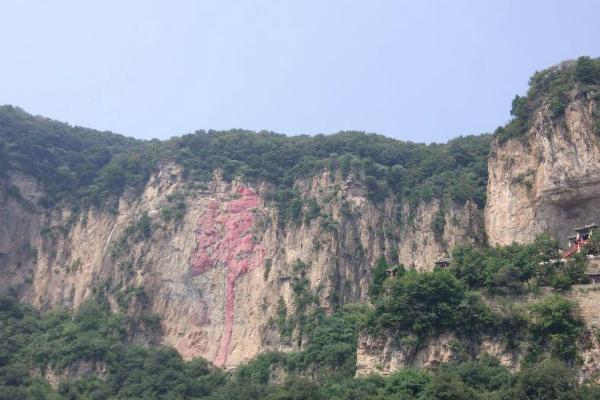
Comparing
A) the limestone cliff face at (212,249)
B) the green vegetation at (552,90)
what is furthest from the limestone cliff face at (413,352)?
the green vegetation at (552,90)

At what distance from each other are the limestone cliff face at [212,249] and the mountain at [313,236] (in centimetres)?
8

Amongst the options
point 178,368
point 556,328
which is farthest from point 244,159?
point 556,328

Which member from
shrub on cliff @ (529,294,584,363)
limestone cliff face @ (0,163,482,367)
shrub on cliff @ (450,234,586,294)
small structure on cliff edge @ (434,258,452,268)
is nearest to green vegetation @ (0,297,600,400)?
shrub on cliff @ (529,294,584,363)

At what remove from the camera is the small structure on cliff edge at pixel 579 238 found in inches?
1208

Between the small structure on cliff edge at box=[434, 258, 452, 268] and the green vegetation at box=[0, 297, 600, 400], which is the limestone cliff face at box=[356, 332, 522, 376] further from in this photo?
the small structure on cliff edge at box=[434, 258, 452, 268]

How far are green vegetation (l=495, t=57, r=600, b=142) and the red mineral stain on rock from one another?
14.3m

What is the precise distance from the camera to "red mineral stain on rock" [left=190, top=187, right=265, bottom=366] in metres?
42.0

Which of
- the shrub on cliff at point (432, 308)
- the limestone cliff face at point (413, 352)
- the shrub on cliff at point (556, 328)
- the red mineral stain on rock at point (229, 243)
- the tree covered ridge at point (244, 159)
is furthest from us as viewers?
the tree covered ridge at point (244, 159)

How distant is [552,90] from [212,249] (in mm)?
19415

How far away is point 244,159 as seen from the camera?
1866 inches

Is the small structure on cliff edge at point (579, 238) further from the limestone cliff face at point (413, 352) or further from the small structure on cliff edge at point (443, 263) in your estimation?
the limestone cliff face at point (413, 352)

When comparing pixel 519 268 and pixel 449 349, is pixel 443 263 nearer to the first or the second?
pixel 519 268

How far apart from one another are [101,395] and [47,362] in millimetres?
4268

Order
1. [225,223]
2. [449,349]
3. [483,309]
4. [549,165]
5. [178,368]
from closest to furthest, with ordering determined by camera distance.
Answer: [449,349] → [483,309] → [549,165] → [178,368] → [225,223]
